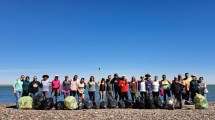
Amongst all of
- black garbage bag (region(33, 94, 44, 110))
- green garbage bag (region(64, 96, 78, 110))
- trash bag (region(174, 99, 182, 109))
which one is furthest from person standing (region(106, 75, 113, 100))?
black garbage bag (region(33, 94, 44, 110))

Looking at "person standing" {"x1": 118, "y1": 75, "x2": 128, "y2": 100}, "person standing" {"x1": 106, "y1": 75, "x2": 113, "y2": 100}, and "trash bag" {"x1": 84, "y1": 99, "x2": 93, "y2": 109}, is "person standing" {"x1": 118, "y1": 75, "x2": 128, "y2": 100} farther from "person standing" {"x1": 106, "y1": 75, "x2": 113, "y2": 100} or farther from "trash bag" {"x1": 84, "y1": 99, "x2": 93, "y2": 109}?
Answer: "trash bag" {"x1": 84, "y1": 99, "x2": 93, "y2": 109}

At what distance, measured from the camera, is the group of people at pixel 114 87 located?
20.2 meters

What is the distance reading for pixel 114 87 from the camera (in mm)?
21062

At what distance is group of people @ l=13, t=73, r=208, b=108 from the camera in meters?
20.2

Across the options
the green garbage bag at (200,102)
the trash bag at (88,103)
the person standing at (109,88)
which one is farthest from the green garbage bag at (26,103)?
the green garbage bag at (200,102)

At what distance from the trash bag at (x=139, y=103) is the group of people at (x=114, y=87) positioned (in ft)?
1.98

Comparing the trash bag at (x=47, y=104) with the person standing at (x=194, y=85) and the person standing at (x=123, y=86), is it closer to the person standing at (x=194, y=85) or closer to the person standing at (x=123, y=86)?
the person standing at (x=123, y=86)

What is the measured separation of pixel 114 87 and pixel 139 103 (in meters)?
2.17

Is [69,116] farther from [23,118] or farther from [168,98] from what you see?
[168,98]

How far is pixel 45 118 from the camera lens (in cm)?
1477

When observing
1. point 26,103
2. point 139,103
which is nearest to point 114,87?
point 139,103

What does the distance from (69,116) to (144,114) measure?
12.5ft

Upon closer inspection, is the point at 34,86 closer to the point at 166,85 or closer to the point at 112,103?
the point at 112,103

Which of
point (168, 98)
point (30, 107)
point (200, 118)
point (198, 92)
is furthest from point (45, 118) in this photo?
point (198, 92)
